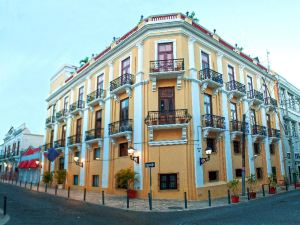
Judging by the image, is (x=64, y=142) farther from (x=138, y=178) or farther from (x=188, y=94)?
(x=188, y=94)

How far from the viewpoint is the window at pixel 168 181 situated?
16.8m

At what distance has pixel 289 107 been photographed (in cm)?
3109

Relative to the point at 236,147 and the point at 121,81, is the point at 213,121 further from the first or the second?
the point at 121,81

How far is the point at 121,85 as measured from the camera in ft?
65.9

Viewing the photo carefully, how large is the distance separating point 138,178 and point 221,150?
22.9 ft

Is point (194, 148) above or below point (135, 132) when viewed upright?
below

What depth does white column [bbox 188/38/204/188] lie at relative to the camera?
16.7m

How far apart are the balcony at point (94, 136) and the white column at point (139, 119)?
492 centimetres

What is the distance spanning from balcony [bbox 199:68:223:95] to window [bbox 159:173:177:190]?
23.0 feet

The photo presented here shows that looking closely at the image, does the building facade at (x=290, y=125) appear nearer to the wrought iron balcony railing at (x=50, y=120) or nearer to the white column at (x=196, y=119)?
the white column at (x=196, y=119)

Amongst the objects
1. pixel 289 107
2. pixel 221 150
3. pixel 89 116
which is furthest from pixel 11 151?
pixel 289 107

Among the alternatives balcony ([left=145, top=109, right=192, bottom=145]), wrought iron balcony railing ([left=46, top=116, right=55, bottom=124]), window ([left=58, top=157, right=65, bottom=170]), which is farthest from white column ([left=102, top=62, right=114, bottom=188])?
wrought iron balcony railing ([left=46, top=116, right=55, bottom=124])

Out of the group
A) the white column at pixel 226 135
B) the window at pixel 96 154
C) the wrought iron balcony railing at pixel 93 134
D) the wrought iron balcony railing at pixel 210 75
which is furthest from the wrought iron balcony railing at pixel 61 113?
the white column at pixel 226 135

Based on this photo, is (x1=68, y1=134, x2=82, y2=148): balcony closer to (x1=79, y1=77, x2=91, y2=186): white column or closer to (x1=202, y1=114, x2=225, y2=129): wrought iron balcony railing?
(x1=79, y1=77, x2=91, y2=186): white column
